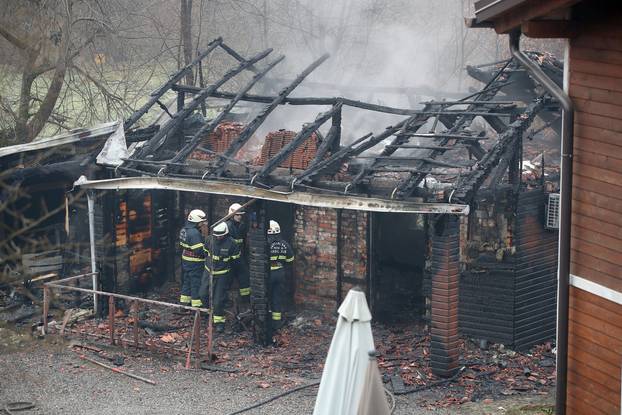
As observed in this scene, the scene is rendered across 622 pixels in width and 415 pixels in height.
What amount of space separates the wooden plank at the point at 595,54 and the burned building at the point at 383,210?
3920 millimetres

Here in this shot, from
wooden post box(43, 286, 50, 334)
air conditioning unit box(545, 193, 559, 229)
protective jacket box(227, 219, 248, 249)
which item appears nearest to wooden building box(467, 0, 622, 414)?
air conditioning unit box(545, 193, 559, 229)

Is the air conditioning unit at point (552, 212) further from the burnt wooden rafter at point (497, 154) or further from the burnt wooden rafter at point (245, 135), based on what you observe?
the burnt wooden rafter at point (245, 135)

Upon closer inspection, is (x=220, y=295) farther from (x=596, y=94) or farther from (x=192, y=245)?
(x=596, y=94)

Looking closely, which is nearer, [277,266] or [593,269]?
[593,269]

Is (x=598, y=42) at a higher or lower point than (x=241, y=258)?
higher

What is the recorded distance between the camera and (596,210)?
7.26 metres

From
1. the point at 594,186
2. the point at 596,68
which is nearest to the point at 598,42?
the point at 596,68

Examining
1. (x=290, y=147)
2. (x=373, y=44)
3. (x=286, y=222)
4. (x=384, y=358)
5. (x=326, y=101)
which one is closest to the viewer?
(x=384, y=358)

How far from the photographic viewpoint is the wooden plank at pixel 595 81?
700cm

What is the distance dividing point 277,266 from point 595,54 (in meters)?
7.61

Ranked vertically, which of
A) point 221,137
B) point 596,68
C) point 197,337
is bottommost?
point 197,337

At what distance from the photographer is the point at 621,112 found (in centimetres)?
693

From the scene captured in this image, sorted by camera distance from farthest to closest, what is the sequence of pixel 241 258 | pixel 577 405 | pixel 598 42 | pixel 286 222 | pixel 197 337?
pixel 286 222 < pixel 241 258 < pixel 197 337 < pixel 577 405 < pixel 598 42

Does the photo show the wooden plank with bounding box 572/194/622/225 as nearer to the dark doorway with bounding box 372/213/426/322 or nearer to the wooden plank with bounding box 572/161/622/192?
the wooden plank with bounding box 572/161/622/192
